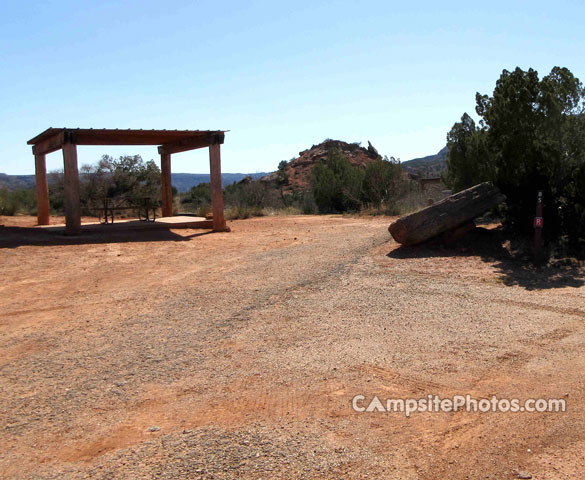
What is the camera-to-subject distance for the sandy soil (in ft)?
11.1

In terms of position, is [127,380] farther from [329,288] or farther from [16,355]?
[329,288]

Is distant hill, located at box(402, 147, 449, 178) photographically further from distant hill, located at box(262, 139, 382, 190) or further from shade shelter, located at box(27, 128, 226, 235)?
shade shelter, located at box(27, 128, 226, 235)

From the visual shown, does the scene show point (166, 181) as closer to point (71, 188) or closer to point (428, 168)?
point (71, 188)

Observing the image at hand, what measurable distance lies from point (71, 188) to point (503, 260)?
1153 centimetres

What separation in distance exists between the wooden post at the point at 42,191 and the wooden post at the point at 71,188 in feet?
14.3

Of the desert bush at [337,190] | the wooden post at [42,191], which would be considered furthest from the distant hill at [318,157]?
the wooden post at [42,191]

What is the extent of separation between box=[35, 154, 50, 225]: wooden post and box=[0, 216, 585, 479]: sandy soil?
390 inches

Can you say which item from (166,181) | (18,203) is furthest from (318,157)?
(166,181)

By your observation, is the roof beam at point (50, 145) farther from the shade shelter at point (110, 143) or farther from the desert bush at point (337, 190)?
the desert bush at point (337, 190)

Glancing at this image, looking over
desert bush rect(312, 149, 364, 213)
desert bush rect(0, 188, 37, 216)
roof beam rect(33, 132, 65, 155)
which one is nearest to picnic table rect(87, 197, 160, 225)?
roof beam rect(33, 132, 65, 155)

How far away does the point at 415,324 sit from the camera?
618cm

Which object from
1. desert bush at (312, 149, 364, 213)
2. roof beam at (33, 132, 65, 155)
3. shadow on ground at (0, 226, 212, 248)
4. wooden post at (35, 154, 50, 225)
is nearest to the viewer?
shadow on ground at (0, 226, 212, 248)

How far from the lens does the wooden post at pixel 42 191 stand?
61.9 feet

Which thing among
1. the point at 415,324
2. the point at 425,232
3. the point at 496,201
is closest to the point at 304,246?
the point at 425,232
